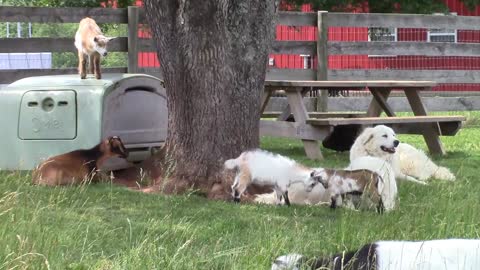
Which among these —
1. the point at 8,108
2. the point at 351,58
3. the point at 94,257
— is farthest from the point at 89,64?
the point at 351,58

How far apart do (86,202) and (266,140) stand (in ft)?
19.6

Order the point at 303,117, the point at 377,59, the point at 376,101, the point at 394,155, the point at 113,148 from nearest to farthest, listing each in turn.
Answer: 1. the point at 113,148
2. the point at 394,155
3. the point at 303,117
4. the point at 376,101
5. the point at 377,59

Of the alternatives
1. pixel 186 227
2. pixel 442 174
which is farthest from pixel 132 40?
pixel 186 227

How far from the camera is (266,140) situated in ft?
37.4

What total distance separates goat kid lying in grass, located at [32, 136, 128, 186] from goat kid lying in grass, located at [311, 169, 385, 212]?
73.1 inches


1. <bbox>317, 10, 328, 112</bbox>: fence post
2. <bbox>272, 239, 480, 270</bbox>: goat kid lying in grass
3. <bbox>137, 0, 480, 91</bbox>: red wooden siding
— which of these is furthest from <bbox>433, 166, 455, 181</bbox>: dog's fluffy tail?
<bbox>137, 0, 480, 91</bbox>: red wooden siding

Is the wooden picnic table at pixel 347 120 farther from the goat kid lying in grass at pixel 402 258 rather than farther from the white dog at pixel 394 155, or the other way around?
the goat kid lying in grass at pixel 402 258

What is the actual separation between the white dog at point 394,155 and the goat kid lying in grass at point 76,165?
2152mm

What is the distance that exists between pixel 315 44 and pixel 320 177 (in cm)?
693

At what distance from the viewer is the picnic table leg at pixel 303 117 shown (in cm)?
865

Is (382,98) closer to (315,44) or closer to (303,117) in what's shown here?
(303,117)

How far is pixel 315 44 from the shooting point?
1245 centimetres

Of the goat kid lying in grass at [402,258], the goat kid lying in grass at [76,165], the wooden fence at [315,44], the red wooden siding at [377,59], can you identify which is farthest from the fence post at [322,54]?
the red wooden siding at [377,59]

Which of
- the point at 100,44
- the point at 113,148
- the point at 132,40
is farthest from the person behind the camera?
the point at 132,40
